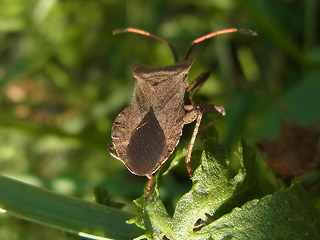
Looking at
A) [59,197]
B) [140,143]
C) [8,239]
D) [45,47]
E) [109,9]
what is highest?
[109,9]

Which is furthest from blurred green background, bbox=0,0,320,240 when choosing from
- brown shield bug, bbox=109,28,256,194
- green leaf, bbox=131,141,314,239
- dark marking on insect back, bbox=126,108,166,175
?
green leaf, bbox=131,141,314,239

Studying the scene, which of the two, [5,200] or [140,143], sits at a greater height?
[140,143]

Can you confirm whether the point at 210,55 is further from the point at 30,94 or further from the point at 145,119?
the point at 145,119

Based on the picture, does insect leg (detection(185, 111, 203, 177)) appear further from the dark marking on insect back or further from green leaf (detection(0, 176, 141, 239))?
green leaf (detection(0, 176, 141, 239))

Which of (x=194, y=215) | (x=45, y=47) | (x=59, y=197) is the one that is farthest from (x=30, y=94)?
(x=194, y=215)

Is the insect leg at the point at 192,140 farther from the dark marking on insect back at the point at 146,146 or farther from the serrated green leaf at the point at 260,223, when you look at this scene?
the serrated green leaf at the point at 260,223

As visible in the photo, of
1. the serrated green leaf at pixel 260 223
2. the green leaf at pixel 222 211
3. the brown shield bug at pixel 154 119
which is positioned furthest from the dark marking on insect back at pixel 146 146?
→ the serrated green leaf at pixel 260 223

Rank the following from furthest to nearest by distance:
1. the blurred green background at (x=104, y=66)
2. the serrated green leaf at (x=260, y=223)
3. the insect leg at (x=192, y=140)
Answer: the blurred green background at (x=104, y=66) < the insect leg at (x=192, y=140) < the serrated green leaf at (x=260, y=223)
